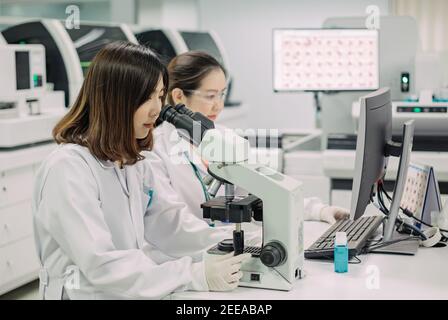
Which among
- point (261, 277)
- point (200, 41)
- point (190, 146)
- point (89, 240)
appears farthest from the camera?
point (200, 41)

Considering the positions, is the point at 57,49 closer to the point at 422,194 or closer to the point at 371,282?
the point at 422,194

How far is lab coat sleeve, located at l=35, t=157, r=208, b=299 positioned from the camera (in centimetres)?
133

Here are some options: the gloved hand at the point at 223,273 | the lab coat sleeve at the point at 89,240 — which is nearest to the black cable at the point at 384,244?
the gloved hand at the point at 223,273

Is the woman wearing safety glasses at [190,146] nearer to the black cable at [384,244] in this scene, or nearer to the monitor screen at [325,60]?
the black cable at [384,244]

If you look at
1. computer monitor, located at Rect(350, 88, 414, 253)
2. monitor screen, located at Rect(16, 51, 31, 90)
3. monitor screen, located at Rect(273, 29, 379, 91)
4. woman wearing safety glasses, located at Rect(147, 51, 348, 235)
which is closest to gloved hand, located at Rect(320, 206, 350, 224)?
woman wearing safety glasses, located at Rect(147, 51, 348, 235)

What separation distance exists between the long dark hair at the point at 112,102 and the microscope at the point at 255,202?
106 mm

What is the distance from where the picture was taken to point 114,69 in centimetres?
141

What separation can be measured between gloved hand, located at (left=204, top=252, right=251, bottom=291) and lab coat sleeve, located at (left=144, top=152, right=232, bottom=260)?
0.94 ft

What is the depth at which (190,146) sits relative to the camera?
6.24 feet

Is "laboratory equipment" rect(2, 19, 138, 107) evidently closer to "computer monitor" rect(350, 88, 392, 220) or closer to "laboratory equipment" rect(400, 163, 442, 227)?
"laboratory equipment" rect(400, 163, 442, 227)

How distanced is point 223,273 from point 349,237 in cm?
50

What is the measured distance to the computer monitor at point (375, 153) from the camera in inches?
62.6

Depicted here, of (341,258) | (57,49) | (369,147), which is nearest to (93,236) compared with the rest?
(341,258)
